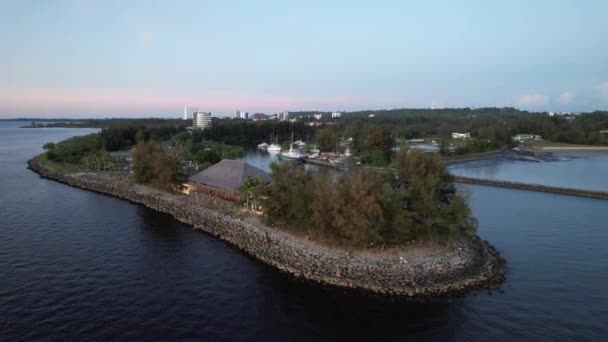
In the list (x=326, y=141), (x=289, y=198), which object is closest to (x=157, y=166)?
(x=289, y=198)

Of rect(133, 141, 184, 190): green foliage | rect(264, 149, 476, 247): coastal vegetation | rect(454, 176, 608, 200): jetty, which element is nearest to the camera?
rect(264, 149, 476, 247): coastal vegetation

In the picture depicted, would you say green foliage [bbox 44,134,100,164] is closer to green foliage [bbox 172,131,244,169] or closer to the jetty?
green foliage [bbox 172,131,244,169]

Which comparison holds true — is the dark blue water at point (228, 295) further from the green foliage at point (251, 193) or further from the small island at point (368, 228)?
the green foliage at point (251, 193)

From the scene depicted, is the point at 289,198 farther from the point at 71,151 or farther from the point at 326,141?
the point at 326,141

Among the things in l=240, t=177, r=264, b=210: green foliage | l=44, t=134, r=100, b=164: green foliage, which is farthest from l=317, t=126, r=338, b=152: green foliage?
A: l=240, t=177, r=264, b=210: green foliage

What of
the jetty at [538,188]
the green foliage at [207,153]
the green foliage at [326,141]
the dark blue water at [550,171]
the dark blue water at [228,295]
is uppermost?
the green foliage at [326,141]

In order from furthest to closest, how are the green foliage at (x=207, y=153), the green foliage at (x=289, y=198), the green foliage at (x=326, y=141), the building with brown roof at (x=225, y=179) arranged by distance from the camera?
the green foliage at (x=326, y=141) → the green foliage at (x=207, y=153) → the building with brown roof at (x=225, y=179) → the green foliage at (x=289, y=198)

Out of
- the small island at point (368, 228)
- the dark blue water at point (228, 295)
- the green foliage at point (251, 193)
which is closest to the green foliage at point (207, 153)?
the green foliage at point (251, 193)
